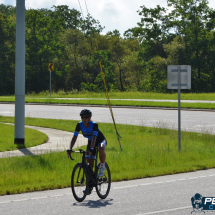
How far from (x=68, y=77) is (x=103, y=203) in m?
61.1

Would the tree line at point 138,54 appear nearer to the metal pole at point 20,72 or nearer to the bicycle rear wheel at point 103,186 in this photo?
the metal pole at point 20,72

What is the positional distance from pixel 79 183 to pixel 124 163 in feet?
12.8

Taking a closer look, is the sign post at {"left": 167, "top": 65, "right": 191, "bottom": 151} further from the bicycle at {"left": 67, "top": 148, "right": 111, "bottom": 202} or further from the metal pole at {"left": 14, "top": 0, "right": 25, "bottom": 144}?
the bicycle at {"left": 67, "top": 148, "right": 111, "bottom": 202}

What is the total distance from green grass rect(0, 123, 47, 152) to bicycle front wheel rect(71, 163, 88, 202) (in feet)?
20.9

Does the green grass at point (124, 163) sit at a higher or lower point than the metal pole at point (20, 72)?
lower

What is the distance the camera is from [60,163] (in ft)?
33.2

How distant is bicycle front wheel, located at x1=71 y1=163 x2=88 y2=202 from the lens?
6.73 meters

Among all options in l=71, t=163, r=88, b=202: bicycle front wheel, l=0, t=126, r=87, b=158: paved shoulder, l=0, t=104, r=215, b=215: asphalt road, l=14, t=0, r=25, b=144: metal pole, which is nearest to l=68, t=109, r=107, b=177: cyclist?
l=71, t=163, r=88, b=202: bicycle front wheel

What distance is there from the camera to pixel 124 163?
34.6ft

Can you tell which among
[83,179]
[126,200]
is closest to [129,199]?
[126,200]

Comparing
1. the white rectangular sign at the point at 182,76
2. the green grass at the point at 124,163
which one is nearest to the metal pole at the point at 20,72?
the green grass at the point at 124,163

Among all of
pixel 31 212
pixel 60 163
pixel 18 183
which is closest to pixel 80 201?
pixel 31 212

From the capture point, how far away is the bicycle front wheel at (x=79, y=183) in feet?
22.1

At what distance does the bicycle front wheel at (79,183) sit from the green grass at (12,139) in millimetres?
6384
